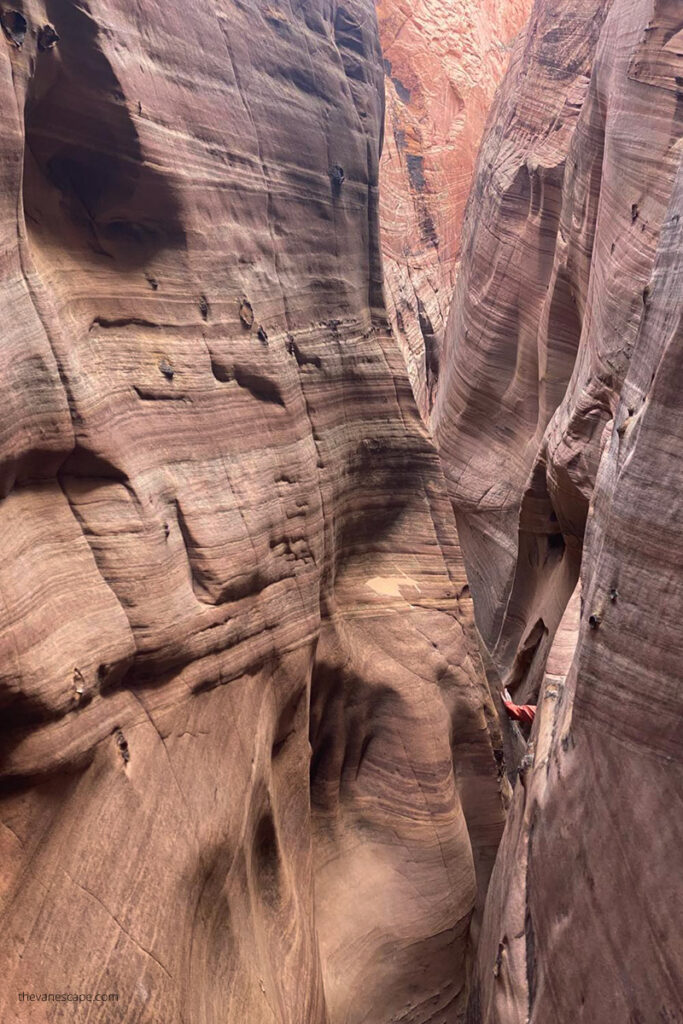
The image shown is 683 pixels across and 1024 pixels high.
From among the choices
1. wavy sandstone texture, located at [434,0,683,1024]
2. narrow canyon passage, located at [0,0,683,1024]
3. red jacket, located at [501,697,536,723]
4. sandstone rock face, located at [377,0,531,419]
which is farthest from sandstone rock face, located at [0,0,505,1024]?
sandstone rock face, located at [377,0,531,419]

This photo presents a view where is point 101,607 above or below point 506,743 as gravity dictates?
above

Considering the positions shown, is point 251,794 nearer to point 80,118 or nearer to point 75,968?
point 75,968

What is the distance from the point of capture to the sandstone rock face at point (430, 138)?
11.8 metres

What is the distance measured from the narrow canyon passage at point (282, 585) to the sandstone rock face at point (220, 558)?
16mm

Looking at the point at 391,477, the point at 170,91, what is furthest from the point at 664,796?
the point at 170,91

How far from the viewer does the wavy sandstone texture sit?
2.91m

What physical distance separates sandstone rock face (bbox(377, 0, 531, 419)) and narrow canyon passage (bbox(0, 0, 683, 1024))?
519 cm

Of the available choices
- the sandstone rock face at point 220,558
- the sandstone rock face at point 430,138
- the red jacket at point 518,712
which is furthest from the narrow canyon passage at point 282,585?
the sandstone rock face at point 430,138

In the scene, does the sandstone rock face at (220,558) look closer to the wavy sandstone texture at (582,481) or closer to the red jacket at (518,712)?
the red jacket at (518,712)

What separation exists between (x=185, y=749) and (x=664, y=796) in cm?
187

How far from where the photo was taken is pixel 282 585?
167 inches

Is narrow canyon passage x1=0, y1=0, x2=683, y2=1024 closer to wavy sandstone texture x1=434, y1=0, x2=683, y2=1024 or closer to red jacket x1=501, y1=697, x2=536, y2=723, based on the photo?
wavy sandstone texture x1=434, y1=0, x2=683, y2=1024

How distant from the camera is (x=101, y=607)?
10.4ft

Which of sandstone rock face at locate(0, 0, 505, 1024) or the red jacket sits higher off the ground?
sandstone rock face at locate(0, 0, 505, 1024)
